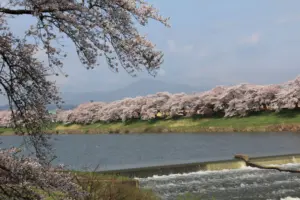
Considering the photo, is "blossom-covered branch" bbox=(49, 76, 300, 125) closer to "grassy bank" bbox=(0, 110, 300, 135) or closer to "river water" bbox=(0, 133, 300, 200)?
"grassy bank" bbox=(0, 110, 300, 135)

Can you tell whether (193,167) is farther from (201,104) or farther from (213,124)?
(201,104)

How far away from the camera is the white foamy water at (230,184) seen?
58.1 ft

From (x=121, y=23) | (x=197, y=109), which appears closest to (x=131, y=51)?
(x=121, y=23)

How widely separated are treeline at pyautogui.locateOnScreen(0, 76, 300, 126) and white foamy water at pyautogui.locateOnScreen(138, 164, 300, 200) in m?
30.3

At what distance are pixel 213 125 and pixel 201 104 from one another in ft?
27.6

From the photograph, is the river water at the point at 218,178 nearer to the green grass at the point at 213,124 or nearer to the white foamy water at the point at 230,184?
the white foamy water at the point at 230,184

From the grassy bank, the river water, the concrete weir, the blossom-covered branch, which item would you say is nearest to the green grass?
the grassy bank

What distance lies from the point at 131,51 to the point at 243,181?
667 inches

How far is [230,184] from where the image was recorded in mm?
19891

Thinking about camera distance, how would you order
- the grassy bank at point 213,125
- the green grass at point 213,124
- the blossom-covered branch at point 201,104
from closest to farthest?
the grassy bank at point 213,125 → the green grass at point 213,124 → the blossom-covered branch at point 201,104

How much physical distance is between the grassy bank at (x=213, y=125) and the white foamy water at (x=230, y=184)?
28545 millimetres

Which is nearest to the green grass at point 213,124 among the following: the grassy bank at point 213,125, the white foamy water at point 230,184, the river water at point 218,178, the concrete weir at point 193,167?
the grassy bank at point 213,125

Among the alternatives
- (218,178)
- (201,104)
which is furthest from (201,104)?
(218,178)

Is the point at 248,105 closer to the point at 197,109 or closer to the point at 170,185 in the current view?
the point at 197,109
